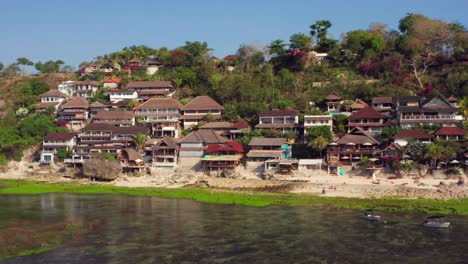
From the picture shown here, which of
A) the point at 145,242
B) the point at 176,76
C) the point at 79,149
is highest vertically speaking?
the point at 176,76

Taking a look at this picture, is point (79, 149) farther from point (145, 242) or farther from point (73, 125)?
point (145, 242)

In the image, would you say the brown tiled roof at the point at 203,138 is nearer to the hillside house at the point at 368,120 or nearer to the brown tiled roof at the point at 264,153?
the brown tiled roof at the point at 264,153

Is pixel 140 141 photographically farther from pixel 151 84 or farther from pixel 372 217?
pixel 372 217

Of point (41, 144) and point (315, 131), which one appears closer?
point (315, 131)

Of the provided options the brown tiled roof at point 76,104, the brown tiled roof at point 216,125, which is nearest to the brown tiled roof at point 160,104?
Answer: the brown tiled roof at point 216,125

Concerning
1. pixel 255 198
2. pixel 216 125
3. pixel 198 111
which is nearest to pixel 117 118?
pixel 198 111

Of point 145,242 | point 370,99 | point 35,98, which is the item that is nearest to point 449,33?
point 370,99

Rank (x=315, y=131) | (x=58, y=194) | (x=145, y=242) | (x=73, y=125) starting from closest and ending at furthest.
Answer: (x=145, y=242), (x=58, y=194), (x=315, y=131), (x=73, y=125)
